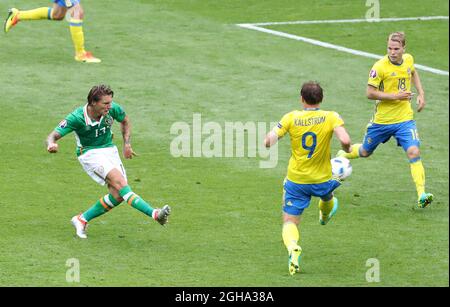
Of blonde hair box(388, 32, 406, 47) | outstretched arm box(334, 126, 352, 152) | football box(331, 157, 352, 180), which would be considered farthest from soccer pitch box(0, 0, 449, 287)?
blonde hair box(388, 32, 406, 47)

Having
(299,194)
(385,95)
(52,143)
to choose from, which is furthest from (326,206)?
(52,143)

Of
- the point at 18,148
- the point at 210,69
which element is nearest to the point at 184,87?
the point at 210,69

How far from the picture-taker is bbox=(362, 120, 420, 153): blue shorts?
552 inches

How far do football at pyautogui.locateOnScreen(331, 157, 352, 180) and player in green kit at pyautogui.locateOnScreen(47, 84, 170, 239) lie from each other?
9.33 feet

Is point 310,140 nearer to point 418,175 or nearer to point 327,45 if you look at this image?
point 418,175

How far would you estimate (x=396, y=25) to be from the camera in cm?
2517

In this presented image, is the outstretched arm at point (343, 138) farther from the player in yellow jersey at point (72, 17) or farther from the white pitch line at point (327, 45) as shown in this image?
the white pitch line at point (327, 45)

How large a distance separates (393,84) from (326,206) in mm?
2496

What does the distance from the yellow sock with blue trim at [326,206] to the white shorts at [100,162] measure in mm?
2323

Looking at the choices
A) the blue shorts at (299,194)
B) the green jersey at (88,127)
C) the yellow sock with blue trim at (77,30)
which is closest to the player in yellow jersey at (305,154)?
the blue shorts at (299,194)

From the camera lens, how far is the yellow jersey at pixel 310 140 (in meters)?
11.5

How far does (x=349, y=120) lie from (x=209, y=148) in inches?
113

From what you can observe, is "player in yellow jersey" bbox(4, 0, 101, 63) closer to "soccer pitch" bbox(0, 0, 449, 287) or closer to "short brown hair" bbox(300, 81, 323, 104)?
"soccer pitch" bbox(0, 0, 449, 287)

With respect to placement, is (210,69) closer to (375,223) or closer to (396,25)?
(396,25)
